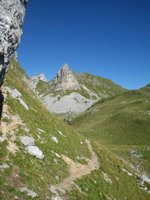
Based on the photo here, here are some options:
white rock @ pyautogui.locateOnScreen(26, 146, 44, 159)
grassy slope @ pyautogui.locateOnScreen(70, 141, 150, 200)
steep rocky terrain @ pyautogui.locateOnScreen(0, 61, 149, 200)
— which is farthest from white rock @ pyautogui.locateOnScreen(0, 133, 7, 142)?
grassy slope @ pyautogui.locateOnScreen(70, 141, 150, 200)

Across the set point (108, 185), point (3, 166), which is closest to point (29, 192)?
point (3, 166)

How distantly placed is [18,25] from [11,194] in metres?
14.8

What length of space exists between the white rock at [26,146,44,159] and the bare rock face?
11.4 metres

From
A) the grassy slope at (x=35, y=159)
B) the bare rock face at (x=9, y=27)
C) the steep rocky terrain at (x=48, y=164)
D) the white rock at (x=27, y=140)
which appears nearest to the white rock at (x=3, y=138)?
the steep rocky terrain at (x=48, y=164)

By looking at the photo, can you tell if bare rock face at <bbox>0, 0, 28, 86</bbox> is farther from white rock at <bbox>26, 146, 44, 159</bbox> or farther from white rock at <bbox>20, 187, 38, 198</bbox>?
white rock at <bbox>26, 146, 44, 159</bbox>

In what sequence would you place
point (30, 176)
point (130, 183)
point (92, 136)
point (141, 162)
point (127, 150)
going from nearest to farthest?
point (30, 176)
point (130, 183)
point (141, 162)
point (127, 150)
point (92, 136)

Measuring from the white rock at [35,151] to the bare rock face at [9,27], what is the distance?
37.5 feet

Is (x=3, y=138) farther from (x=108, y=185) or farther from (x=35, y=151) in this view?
(x=108, y=185)

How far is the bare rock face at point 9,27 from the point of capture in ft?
75.6

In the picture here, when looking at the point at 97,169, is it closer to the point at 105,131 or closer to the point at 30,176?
the point at 30,176

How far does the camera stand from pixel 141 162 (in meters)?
71.1

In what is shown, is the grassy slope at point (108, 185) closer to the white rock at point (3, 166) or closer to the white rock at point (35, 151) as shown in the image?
the white rock at point (35, 151)

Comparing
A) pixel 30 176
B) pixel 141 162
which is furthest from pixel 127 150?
pixel 30 176

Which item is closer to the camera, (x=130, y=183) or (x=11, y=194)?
(x=11, y=194)
